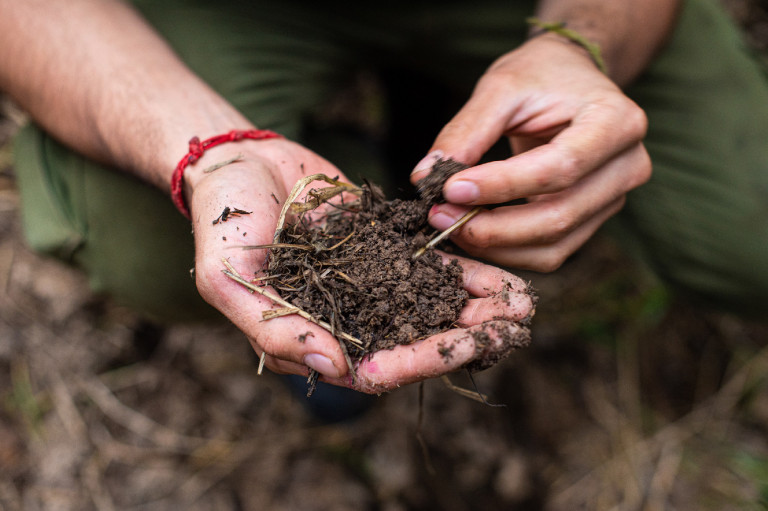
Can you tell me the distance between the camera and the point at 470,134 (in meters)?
1.54

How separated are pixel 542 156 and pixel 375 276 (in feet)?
1.92

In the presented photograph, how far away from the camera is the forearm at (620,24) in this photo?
2033mm

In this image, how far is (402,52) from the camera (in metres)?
2.67

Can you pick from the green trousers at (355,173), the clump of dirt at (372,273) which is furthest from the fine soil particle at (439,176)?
the green trousers at (355,173)

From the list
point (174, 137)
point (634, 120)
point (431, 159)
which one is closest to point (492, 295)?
point (431, 159)

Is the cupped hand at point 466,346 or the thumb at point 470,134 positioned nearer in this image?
the cupped hand at point 466,346

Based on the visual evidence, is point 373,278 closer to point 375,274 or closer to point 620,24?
point 375,274

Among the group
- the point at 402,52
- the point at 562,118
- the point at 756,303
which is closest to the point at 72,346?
the point at 402,52

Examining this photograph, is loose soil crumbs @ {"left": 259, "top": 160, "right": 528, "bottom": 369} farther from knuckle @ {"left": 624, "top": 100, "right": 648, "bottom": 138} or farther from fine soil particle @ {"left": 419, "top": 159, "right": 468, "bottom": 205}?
knuckle @ {"left": 624, "top": 100, "right": 648, "bottom": 138}

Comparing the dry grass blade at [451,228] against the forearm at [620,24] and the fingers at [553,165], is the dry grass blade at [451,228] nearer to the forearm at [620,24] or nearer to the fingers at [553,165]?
the fingers at [553,165]

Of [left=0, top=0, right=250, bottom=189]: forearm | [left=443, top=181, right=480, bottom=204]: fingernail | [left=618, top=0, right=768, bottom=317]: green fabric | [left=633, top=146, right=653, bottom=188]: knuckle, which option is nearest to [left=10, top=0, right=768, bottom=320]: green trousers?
[left=618, top=0, right=768, bottom=317]: green fabric

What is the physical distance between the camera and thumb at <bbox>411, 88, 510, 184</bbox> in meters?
1.54

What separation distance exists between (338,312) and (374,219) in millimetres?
337

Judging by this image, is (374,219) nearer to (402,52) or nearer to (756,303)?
(402,52)
